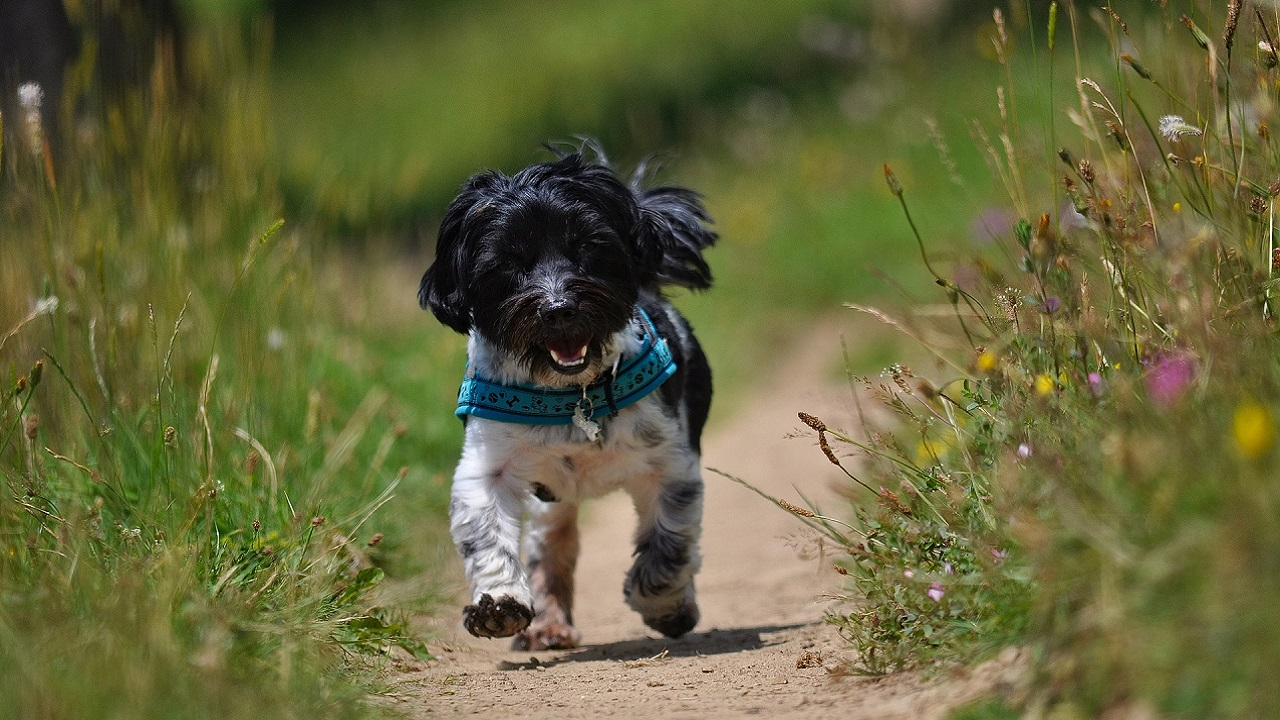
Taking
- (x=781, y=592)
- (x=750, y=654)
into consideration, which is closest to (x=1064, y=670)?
(x=750, y=654)

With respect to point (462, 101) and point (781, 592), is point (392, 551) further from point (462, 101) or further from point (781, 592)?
point (462, 101)

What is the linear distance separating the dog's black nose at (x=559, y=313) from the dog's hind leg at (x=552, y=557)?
3.01ft

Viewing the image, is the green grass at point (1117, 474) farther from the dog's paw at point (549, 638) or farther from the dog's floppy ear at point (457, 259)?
the dog's floppy ear at point (457, 259)

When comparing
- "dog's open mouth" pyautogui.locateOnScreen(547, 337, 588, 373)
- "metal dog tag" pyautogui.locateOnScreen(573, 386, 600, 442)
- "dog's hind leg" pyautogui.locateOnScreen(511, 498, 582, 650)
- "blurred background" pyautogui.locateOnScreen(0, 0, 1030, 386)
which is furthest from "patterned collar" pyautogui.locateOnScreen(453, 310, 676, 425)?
"blurred background" pyautogui.locateOnScreen(0, 0, 1030, 386)

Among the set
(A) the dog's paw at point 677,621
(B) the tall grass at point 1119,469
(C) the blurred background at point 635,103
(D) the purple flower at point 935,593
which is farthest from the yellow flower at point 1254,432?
(A) the dog's paw at point 677,621

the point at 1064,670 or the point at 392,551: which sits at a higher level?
the point at 392,551

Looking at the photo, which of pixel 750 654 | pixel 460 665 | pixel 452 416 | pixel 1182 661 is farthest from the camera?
pixel 452 416

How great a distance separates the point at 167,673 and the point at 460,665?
5.37 feet

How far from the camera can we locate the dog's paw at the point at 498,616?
12.8 feet

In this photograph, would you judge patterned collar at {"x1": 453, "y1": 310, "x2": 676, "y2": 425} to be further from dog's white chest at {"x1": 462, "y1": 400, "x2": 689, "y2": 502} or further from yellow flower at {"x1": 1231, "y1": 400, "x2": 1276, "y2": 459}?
yellow flower at {"x1": 1231, "y1": 400, "x2": 1276, "y2": 459}

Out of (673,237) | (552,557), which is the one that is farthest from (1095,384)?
(552,557)

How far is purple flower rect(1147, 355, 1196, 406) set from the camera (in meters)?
2.55

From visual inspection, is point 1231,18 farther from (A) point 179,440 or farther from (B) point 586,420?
(A) point 179,440

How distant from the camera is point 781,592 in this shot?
498 cm
